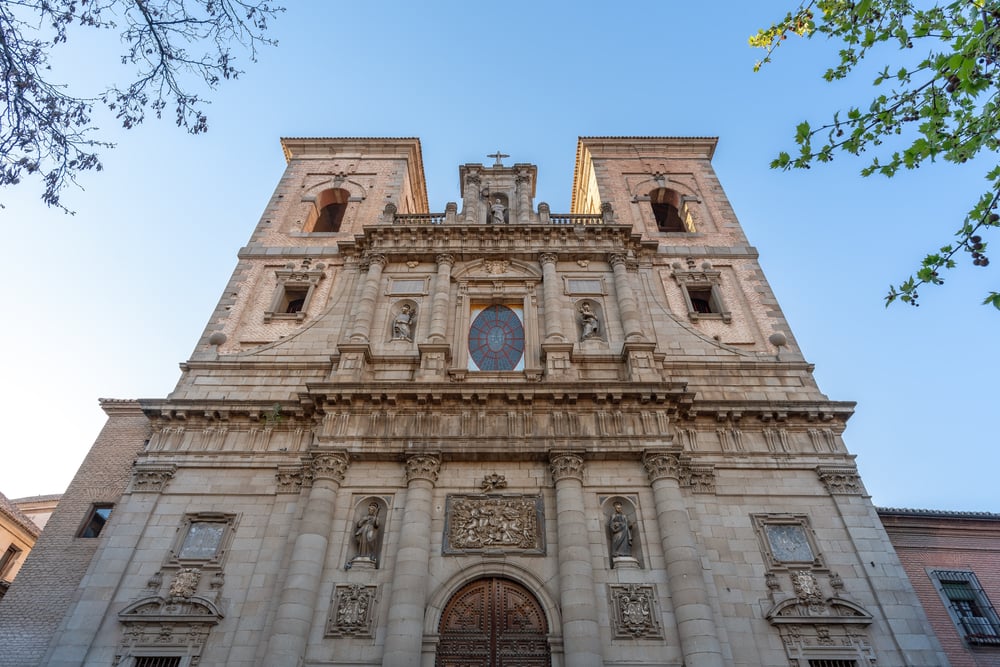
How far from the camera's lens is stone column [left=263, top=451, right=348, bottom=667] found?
12195 mm

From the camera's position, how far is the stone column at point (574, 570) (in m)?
12.1

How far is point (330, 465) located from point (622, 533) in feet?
23.3

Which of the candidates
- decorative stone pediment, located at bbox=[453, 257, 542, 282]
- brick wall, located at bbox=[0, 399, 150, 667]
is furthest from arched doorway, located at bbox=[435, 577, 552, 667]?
decorative stone pediment, located at bbox=[453, 257, 542, 282]

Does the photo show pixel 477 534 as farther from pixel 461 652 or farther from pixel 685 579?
pixel 685 579

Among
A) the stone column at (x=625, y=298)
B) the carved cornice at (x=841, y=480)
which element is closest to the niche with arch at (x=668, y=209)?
the stone column at (x=625, y=298)

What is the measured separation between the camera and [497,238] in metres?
21.1

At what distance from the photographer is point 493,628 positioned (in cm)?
1303

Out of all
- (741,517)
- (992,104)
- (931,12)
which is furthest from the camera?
(741,517)

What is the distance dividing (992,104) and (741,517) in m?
10.7

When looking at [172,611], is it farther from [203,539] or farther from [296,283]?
[296,283]

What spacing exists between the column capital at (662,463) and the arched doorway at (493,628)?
406 centimetres

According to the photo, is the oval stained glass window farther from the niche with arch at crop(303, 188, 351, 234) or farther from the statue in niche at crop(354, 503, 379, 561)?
the niche with arch at crop(303, 188, 351, 234)

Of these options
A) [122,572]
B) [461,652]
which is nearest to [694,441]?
[461,652]

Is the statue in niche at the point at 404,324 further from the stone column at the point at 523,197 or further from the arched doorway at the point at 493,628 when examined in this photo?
the arched doorway at the point at 493,628
